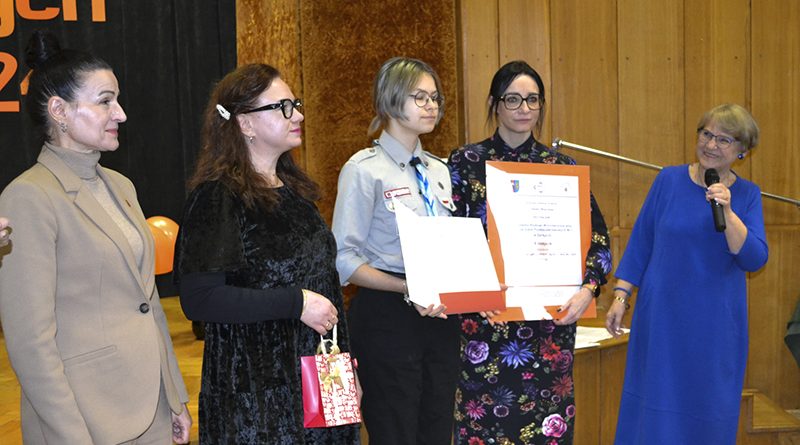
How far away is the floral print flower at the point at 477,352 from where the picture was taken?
7.97ft

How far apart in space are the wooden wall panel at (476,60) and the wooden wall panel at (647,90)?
805 mm

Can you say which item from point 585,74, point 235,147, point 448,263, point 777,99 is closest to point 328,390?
point 448,263

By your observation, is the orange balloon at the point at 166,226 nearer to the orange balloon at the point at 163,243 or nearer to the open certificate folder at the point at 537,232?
the orange balloon at the point at 163,243

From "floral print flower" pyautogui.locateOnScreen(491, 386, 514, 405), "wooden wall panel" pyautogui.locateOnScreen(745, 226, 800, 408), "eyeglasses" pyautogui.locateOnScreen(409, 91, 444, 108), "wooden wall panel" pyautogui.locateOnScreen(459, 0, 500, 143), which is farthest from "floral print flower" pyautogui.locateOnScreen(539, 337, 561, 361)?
"wooden wall panel" pyautogui.locateOnScreen(745, 226, 800, 408)

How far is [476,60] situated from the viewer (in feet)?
14.0

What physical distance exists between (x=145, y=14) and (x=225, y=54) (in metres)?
0.72

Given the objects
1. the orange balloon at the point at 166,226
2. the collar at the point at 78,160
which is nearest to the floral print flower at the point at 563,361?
the collar at the point at 78,160

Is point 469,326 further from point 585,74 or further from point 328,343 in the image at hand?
point 585,74

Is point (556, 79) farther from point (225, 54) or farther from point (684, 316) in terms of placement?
point (225, 54)

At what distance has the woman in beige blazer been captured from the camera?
1538 millimetres

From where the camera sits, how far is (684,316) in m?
2.84

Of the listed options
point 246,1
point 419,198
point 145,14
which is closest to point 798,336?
point 419,198

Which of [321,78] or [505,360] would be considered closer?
[505,360]

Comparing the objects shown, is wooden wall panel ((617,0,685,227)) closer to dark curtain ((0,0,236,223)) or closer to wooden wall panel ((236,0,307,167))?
wooden wall panel ((236,0,307,167))
